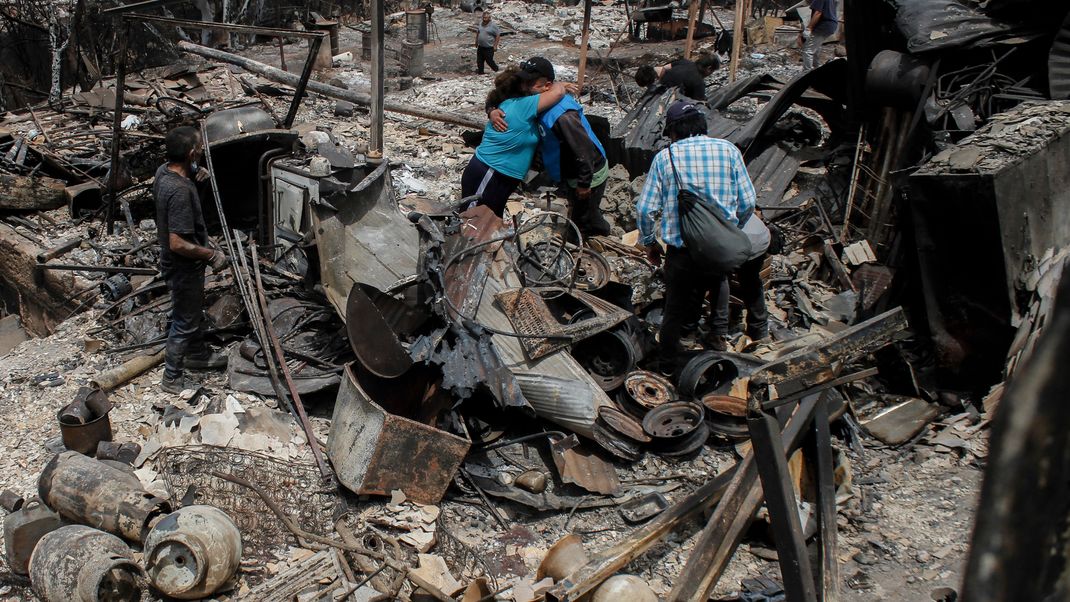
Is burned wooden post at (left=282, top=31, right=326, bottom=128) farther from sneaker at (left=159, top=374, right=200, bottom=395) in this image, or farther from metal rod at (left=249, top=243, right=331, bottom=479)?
sneaker at (left=159, top=374, right=200, bottom=395)

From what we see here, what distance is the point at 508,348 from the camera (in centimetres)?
479

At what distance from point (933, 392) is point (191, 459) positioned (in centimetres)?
467

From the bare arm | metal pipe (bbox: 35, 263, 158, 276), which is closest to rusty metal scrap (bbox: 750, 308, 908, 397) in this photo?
the bare arm

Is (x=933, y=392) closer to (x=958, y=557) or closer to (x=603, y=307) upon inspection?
(x=958, y=557)

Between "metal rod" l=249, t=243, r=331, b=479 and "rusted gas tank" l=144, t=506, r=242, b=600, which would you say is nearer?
"rusted gas tank" l=144, t=506, r=242, b=600

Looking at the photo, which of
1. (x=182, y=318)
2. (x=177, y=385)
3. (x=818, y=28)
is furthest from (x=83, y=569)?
(x=818, y=28)

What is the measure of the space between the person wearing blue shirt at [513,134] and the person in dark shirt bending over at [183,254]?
2188mm

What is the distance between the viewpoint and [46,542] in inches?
140

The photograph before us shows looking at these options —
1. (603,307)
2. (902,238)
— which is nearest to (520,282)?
(603,307)

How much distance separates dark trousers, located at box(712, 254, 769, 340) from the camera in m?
5.46

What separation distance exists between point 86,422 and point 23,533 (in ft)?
2.70

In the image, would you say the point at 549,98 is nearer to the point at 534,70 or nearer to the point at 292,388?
the point at 534,70

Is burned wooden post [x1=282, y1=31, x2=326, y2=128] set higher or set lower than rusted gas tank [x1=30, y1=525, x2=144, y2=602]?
higher

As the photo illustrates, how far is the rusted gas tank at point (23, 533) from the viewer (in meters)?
3.74
